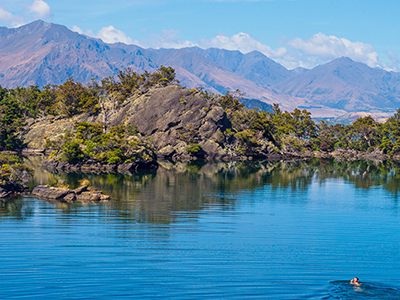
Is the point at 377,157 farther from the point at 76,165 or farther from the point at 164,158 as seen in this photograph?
the point at 76,165

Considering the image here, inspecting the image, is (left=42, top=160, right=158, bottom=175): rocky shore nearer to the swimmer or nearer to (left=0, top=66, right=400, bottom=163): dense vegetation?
(left=0, top=66, right=400, bottom=163): dense vegetation

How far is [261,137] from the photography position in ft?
520

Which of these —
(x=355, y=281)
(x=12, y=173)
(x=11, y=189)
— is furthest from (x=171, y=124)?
(x=355, y=281)

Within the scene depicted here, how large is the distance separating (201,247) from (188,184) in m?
43.7

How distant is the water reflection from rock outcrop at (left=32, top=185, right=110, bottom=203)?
2119 millimetres

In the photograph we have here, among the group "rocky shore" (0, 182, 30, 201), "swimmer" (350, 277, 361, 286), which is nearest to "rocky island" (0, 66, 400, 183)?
"rocky shore" (0, 182, 30, 201)

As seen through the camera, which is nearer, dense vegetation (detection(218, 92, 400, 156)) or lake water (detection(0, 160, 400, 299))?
lake water (detection(0, 160, 400, 299))

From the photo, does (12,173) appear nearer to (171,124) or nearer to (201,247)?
(201,247)

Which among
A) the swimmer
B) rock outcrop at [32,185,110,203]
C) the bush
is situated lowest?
the swimmer

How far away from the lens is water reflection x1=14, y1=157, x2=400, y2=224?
51.5 m

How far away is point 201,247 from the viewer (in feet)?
111

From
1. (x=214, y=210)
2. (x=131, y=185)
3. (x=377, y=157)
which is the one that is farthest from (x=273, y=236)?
(x=377, y=157)

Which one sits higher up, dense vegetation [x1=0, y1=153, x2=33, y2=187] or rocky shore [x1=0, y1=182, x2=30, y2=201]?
dense vegetation [x1=0, y1=153, x2=33, y2=187]

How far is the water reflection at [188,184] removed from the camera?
5147 centimetres
